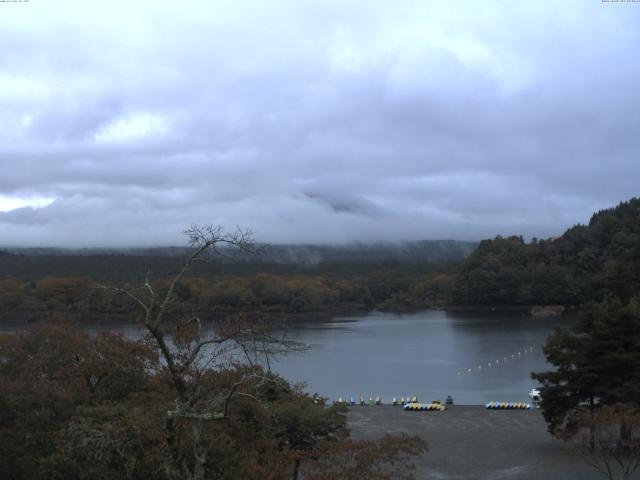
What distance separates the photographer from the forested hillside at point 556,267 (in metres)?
80.8

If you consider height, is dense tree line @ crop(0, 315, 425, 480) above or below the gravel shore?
above

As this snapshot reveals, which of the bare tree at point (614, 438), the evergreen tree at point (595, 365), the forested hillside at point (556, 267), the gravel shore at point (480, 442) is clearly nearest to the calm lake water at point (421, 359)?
the gravel shore at point (480, 442)

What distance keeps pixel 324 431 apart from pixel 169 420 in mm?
7744

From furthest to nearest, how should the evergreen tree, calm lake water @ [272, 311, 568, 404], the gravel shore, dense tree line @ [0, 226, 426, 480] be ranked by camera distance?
calm lake water @ [272, 311, 568, 404] → the evergreen tree → the gravel shore → dense tree line @ [0, 226, 426, 480]

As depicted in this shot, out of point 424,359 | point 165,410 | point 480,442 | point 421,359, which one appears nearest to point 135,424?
point 165,410

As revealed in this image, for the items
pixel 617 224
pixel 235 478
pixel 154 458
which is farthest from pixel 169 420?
pixel 617 224

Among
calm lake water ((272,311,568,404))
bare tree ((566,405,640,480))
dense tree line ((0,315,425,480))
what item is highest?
dense tree line ((0,315,425,480))

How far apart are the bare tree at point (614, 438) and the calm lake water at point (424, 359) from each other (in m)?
14.6

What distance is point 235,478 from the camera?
771cm

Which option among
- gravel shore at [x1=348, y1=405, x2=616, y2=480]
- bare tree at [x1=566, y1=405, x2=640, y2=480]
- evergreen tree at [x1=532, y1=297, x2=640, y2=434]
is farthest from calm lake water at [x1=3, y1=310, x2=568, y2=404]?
bare tree at [x1=566, y1=405, x2=640, y2=480]

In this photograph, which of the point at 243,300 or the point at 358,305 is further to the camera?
the point at 358,305

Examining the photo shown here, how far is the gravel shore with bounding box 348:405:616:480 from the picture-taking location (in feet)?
54.1

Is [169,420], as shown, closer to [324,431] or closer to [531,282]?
[324,431]

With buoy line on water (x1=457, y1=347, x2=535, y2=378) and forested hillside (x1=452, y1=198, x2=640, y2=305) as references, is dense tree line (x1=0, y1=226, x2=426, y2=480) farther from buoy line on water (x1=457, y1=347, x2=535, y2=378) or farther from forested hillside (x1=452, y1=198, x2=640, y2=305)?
forested hillside (x1=452, y1=198, x2=640, y2=305)
